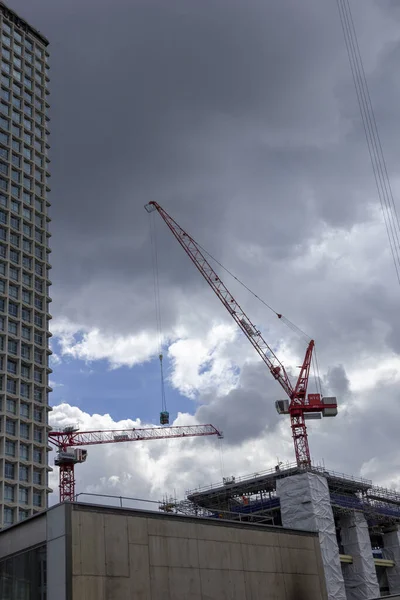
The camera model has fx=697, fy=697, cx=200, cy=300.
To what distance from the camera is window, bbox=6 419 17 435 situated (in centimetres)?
13325

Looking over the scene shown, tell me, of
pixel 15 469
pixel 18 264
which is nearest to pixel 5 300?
pixel 18 264

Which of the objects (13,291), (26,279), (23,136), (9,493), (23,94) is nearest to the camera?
(9,493)

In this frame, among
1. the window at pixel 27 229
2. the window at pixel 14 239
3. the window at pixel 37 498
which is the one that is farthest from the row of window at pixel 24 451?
the window at pixel 27 229

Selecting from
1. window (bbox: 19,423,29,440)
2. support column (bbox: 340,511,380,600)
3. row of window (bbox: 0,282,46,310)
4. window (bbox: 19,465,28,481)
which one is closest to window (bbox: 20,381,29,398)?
window (bbox: 19,423,29,440)

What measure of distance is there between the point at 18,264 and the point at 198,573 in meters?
114

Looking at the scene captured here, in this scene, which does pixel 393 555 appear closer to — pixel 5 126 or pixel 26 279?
pixel 26 279

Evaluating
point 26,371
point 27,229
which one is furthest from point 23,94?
point 26,371

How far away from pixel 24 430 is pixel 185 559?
9866cm

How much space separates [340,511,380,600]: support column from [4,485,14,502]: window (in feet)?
199

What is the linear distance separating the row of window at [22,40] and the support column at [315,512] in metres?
123

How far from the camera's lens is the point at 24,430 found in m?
137

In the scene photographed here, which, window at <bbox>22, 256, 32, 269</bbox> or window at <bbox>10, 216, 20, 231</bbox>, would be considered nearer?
window at <bbox>22, 256, 32, 269</bbox>

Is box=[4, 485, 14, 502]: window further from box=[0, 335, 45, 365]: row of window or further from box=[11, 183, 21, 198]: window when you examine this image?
box=[11, 183, 21, 198]: window

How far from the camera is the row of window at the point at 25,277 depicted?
14562cm
